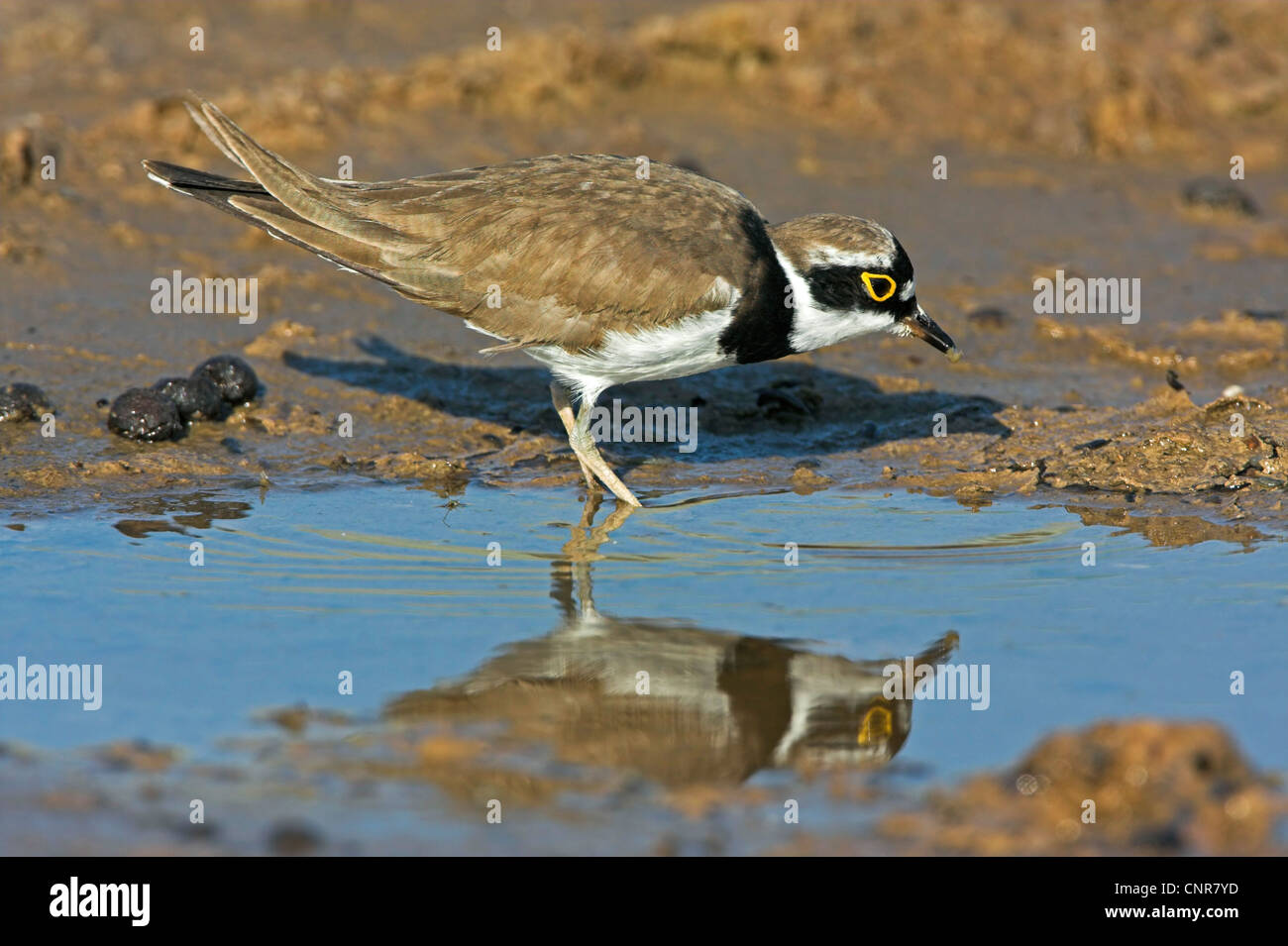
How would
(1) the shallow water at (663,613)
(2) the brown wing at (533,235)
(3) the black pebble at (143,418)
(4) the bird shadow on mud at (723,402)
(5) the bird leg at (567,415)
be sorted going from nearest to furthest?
1. (1) the shallow water at (663,613)
2. (2) the brown wing at (533,235)
3. (5) the bird leg at (567,415)
4. (3) the black pebble at (143,418)
5. (4) the bird shadow on mud at (723,402)

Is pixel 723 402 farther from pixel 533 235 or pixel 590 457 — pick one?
pixel 533 235

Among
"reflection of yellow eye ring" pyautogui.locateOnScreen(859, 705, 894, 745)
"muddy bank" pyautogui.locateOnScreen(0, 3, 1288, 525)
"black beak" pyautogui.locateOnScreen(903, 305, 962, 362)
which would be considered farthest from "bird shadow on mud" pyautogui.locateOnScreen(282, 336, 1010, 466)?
"reflection of yellow eye ring" pyautogui.locateOnScreen(859, 705, 894, 745)

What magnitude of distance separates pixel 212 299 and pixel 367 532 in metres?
3.46

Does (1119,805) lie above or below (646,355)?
below

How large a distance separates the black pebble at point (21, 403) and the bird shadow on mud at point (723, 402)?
1.53 meters

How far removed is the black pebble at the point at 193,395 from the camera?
8.44m

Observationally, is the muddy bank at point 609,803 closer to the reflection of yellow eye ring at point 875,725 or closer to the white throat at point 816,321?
the reflection of yellow eye ring at point 875,725

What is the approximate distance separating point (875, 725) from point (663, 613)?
1.24 m

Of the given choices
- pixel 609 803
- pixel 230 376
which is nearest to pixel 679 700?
pixel 609 803

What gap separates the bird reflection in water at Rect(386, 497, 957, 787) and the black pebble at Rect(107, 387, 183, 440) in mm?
3114

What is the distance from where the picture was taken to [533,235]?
24.9 feet

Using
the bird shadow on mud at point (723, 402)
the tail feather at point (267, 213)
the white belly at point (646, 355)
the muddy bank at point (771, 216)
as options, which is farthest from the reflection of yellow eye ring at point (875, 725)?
the tail feather at point (267, 213)
